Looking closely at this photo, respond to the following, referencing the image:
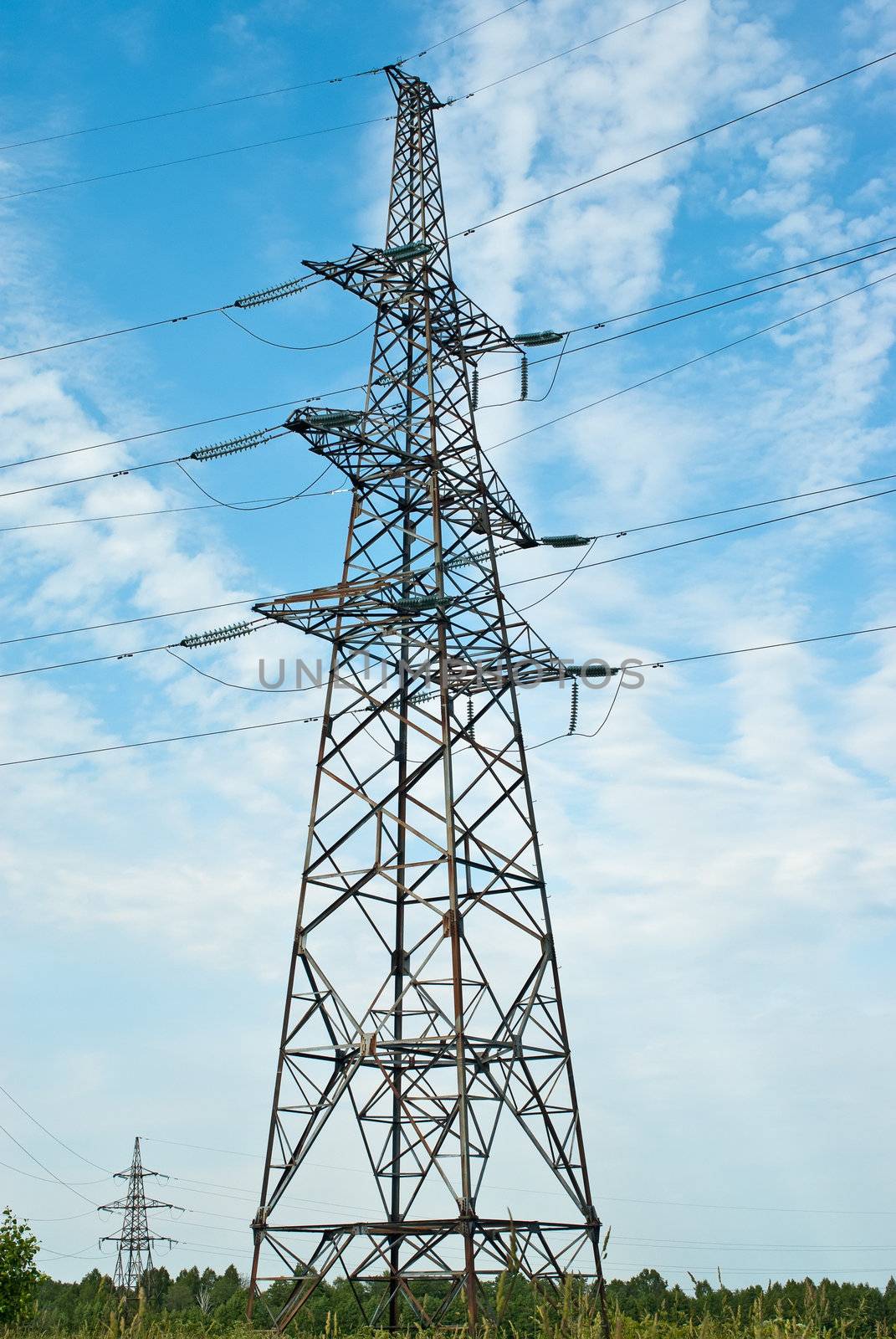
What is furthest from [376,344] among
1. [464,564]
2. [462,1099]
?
[462,1099]

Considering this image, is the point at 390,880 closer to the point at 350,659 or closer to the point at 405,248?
the point at 350,659

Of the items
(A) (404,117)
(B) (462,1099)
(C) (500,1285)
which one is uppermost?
(A) (404,117)

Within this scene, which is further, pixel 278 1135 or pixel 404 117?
pixel 404 117

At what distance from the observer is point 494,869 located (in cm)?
2478

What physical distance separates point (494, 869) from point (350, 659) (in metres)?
5.00

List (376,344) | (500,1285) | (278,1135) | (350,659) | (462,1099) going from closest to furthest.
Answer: (500,1285), (462,1099), (278,1135), (350,659), (376,344)

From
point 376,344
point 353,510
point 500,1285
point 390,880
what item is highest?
point 376,344

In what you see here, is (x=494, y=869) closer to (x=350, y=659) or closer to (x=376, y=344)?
(x=350, y=659)

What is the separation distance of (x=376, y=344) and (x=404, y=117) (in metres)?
6.74

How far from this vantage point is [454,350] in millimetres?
29422

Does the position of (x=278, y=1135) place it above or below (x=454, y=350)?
below

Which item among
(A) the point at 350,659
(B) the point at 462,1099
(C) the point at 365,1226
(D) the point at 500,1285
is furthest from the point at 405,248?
(D) the point at 500,1285

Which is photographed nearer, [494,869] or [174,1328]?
[174,1328]

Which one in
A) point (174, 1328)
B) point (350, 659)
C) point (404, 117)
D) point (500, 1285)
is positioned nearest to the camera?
point (500, 1285)
